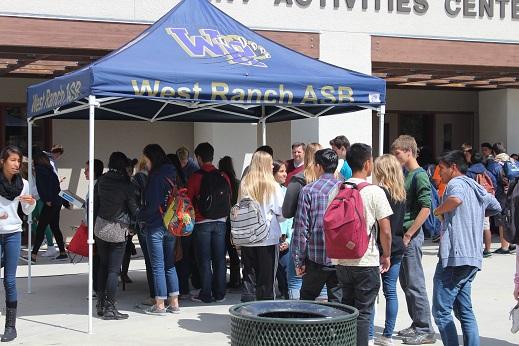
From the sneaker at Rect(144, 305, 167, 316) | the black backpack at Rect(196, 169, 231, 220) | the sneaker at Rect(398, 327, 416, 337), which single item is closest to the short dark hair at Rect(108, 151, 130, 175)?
the black backpack at Rect(196, 169, 231, 220)

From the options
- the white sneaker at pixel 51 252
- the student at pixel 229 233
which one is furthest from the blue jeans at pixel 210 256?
the white sneaker at pixel 51 252

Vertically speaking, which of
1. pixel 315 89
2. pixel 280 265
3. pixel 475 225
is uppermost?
pixel 315 89

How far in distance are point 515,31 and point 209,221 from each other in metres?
8.28

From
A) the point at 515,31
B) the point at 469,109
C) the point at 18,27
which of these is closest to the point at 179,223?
the point at 18,27

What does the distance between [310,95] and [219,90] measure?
3.28 ft

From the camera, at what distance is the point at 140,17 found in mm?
12984

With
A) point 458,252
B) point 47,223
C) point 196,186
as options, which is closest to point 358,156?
point 458,252

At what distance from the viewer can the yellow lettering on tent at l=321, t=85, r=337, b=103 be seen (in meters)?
9.04

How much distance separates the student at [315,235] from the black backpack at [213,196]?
2.19 m

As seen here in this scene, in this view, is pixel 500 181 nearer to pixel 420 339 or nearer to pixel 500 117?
pixel 500 117

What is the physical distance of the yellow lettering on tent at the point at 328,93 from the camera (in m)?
9.04

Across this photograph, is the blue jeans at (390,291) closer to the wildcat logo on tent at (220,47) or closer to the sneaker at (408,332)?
the sneaker at (408,332)

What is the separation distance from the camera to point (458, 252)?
A: 263 inches

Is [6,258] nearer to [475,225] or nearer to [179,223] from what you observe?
[179,223]
